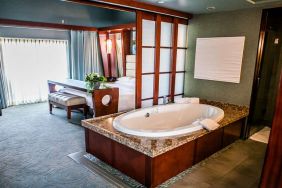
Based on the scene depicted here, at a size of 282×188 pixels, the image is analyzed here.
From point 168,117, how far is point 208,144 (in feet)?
3.09

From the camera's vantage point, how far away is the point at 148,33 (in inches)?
136

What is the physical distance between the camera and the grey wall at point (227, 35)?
3.28 m

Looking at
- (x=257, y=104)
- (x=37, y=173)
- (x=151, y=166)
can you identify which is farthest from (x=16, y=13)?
(x=257, y=104)

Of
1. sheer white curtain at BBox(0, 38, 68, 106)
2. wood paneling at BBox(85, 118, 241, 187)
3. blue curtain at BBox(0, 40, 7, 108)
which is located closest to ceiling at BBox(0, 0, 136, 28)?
sheer white curtain at BBox(0, 38, 68, 106)

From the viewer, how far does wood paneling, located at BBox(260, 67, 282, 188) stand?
0.64 meters

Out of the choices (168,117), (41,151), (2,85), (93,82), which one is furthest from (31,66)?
(168,117)

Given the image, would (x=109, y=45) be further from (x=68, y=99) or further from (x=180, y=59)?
(x=180, y=59)

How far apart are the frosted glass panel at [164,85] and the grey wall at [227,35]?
50cm

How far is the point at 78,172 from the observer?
2.42 meters

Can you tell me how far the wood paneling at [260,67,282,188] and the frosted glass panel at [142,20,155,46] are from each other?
2.93 metres

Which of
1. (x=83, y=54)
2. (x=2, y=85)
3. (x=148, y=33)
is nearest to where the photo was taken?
(x=148, y=33)

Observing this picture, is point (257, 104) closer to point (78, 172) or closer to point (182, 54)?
point (182, 54)

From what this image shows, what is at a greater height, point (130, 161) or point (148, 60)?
point (148, 60)

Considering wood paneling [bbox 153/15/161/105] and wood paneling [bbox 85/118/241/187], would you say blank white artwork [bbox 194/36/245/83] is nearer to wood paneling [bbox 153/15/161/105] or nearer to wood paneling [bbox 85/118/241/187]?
wood paneling [bbox 153/15/161/105]
